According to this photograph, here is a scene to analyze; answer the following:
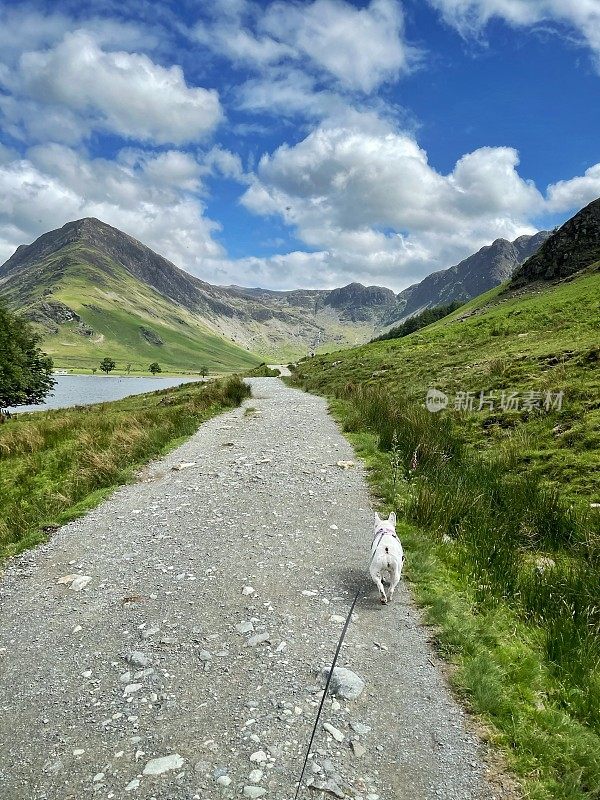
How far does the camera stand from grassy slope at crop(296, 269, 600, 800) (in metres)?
4.30

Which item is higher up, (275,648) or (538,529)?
(538,529)

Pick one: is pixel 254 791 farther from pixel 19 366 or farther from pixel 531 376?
pixel 19 366

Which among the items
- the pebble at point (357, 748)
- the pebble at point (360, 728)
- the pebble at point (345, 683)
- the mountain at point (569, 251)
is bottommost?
the pebble at point (357, 748)

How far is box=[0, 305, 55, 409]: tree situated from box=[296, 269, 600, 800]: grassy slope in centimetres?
3876

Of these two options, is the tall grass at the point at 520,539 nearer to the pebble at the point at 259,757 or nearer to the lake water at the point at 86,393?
the pebble at the point at 259,757

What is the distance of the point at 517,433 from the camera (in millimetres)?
12844

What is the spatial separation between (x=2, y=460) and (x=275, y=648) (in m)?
14.0

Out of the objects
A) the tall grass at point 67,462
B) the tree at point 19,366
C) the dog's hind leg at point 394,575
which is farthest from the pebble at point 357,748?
the tree at point 19,366

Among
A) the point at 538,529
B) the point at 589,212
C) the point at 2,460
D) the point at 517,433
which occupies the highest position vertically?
the point at 589,212

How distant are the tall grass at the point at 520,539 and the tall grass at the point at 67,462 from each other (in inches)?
290

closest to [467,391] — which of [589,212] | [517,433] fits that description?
[517,433]

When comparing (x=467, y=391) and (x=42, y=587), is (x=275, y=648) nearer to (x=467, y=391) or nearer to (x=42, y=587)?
(x=42, y=587)

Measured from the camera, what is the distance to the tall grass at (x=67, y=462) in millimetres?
9820

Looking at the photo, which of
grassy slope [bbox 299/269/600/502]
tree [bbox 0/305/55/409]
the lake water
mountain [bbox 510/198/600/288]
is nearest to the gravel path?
grassy slope [bbox 299/269/600/502]
